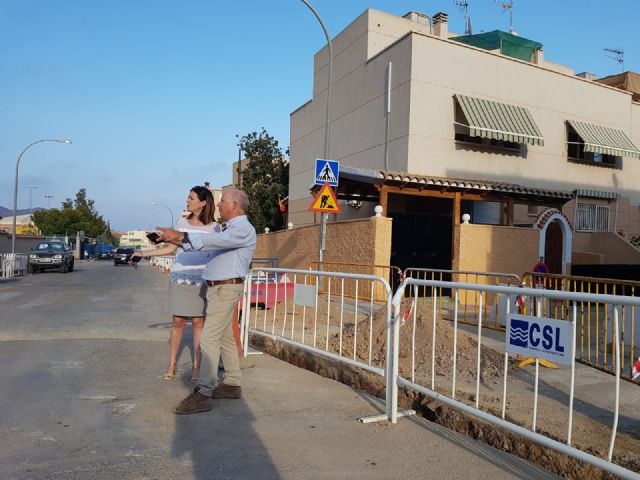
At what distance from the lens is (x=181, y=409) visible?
14.2 feet

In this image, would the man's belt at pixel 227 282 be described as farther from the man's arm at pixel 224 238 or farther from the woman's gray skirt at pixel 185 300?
the woman's gray skirt at pixel 185 300

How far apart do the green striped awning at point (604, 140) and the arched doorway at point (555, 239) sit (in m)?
5.42

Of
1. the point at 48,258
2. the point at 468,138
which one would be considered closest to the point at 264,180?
the point at 48,258

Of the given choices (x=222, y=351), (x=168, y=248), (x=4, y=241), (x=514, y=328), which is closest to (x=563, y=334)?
(x=514, y=328)

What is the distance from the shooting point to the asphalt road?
3.30m

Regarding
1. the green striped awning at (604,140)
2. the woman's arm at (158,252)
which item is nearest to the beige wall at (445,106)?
the green striped awning at (604,140)

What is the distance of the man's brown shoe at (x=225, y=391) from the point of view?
4746 millimetres

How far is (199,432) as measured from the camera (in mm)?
3928

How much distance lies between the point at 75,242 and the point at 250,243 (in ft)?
220

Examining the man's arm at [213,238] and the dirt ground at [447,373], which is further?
the man's arm at [213,238]

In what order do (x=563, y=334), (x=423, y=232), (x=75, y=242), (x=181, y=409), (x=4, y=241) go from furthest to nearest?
(x=75, y=242) < (x=4, y=241) < (x=423, y=232) < (x=181, y=409) < (x=563, y=334)

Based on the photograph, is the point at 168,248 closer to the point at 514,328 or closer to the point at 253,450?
the point at 253,450

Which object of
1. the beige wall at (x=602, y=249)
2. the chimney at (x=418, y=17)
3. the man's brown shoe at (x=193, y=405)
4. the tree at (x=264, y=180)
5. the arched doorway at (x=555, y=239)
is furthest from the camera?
the tree at (x=264, y=180)

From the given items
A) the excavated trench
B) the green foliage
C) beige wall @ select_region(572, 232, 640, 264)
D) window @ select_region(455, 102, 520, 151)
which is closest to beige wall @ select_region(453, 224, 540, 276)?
window @ select_region(455, 102, 520, 151)
